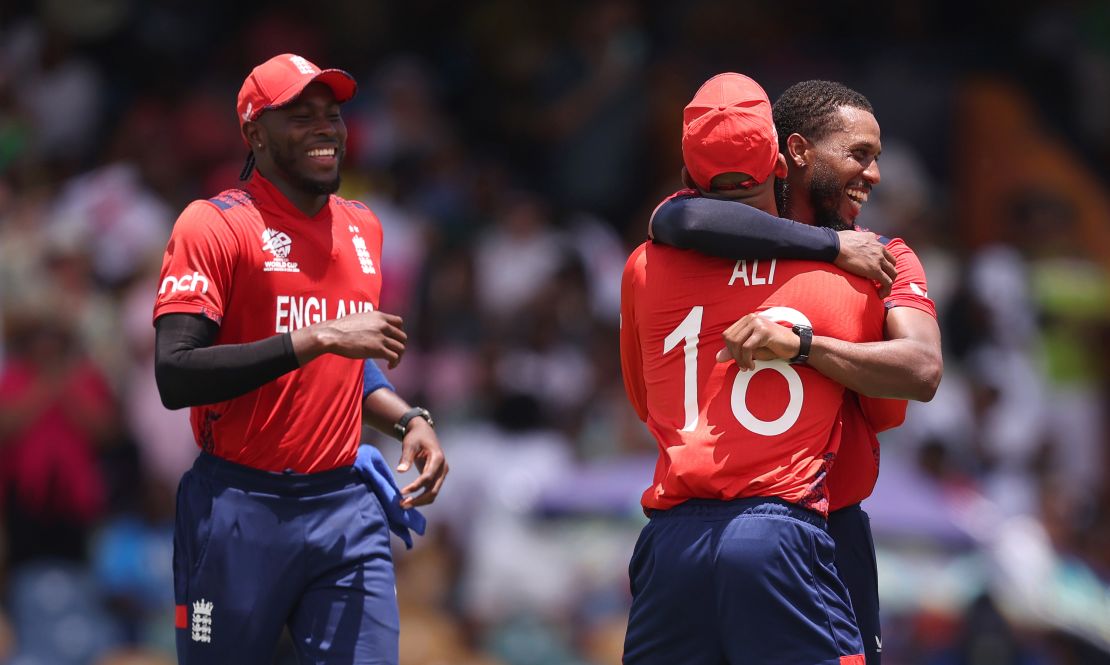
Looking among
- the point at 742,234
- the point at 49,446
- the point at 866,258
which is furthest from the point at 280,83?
the point at 49,446

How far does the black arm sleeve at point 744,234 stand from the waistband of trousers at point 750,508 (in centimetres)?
74

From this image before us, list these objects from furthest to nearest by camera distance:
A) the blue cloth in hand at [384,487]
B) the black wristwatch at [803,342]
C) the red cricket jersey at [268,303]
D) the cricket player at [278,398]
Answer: the blue cloth in hand at [384,487] → the red cricket jersey at [268,303] → the cricket player at [278,398] → the black wristwatch at [803,342]

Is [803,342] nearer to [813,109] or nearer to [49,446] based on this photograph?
[813,109]

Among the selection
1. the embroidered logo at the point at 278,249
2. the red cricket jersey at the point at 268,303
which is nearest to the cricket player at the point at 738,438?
the red cricket jersey at the point at 268,303

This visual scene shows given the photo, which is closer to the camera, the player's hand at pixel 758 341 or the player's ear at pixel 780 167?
the player's hand at pixel 758 341

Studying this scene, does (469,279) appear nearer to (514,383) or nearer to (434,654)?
(514,383)

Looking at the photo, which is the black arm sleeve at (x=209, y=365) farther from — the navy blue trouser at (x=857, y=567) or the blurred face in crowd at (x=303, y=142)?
the navy blue trouser at (x=857, y=567)

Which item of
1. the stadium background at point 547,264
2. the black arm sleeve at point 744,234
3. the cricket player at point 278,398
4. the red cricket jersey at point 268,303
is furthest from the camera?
the stadium background at point 547,264

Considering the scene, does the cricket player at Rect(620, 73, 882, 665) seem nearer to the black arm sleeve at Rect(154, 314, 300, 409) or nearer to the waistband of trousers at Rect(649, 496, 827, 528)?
the waistband of trousers at Rect(649, 496, 827, 528)

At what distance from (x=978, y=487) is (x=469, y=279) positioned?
3.75m

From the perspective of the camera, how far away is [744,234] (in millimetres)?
5039

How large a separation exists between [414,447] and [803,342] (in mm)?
1477

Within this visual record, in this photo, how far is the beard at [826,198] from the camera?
17.4ft

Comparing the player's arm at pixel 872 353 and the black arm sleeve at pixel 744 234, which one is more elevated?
the black arm sleeve at pixel 744 234
